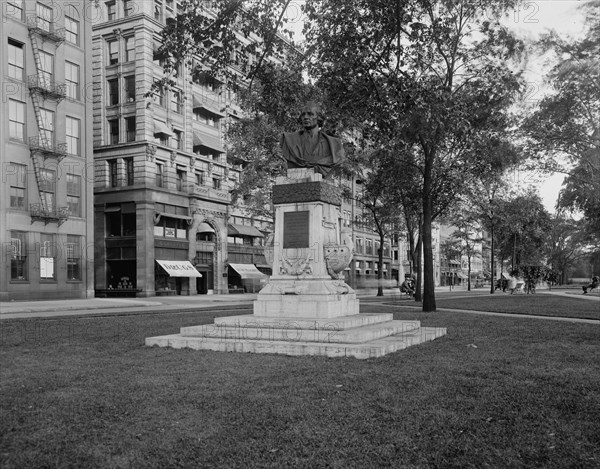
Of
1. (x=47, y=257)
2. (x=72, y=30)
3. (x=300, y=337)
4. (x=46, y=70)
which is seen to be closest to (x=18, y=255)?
(x=47, y=257)

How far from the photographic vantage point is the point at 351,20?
53.1ft

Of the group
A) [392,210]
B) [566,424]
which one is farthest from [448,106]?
[392,210]

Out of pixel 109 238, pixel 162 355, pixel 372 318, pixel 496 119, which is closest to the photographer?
pixel 162 355

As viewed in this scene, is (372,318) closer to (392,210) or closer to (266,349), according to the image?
(266,349)

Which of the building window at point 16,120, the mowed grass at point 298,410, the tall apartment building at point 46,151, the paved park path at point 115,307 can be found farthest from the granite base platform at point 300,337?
the building window at point 16,120

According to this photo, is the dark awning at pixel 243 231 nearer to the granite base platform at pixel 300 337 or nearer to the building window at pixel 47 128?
the building window at pixel 47 128

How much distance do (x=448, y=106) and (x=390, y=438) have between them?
47.0ft

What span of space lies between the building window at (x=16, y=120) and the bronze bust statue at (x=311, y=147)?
90.1ft

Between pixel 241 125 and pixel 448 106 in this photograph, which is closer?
pixel 448 106

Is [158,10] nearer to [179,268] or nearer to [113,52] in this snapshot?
[113,52]

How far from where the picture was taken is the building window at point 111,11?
154 feet

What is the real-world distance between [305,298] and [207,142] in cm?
4096

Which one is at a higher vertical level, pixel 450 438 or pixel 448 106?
pixel 448 106

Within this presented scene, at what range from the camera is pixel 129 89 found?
45.9 meters
